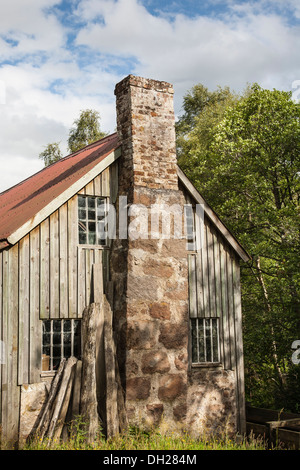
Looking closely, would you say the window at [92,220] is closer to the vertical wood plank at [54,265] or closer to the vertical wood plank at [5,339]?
the vertical wood plank at [54,265]

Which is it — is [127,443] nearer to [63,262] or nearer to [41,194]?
[63,262]

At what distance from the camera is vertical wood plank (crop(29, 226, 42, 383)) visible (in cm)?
1013

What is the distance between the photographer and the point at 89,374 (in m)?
10.0

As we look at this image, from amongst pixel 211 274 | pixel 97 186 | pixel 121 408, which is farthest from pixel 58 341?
pixel 211 274

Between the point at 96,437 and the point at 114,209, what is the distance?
15.2ft

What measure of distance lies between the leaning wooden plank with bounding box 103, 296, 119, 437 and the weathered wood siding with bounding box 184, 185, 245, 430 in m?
2.44

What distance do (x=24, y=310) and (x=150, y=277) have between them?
2571 millimetres

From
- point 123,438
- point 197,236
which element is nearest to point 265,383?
point 197,236

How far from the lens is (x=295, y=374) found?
15445 mm

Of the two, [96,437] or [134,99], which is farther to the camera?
[134,99]

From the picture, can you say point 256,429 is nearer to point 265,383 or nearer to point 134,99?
point 265,383

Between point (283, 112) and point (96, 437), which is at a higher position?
point (283, 112)

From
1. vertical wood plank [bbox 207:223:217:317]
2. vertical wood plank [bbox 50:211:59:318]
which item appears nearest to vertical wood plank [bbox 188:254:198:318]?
vertical wood plank [bbox 207:223:217:317]

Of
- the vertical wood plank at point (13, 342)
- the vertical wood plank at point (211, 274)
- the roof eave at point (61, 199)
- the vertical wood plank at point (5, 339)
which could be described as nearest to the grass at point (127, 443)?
the vertical wood plank at point (13, 342)
